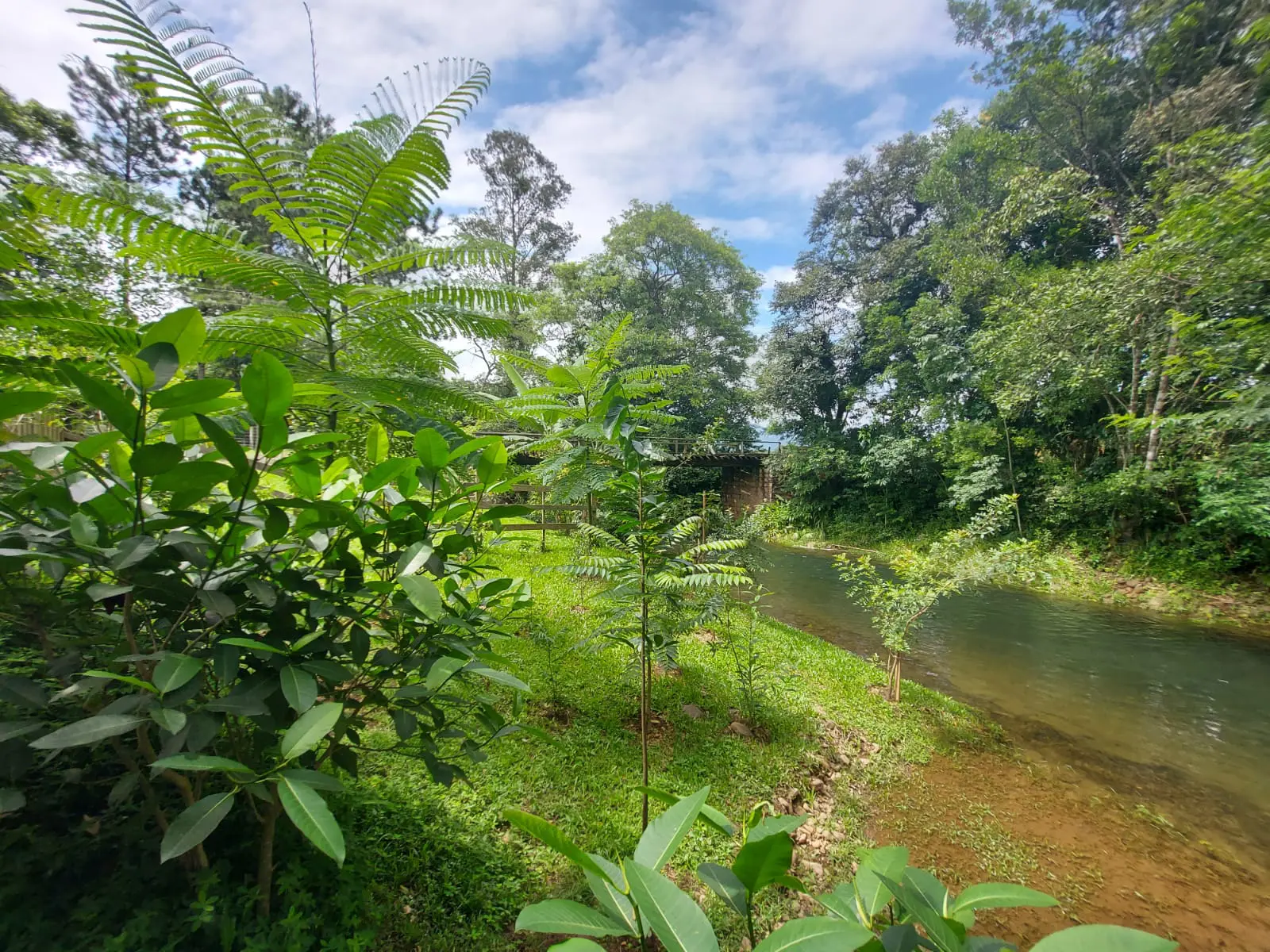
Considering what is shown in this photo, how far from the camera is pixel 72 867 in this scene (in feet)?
2.58

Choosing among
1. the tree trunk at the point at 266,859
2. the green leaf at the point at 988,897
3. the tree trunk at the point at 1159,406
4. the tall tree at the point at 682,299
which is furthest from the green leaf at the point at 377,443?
the tall tree at the point at 682,299

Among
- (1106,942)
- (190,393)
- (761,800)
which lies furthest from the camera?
(761,800)

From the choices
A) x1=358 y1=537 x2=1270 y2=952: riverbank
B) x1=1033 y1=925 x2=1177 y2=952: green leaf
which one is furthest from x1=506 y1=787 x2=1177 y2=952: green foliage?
x1=358 y1=537 x2=1270 y2=952: riverbank

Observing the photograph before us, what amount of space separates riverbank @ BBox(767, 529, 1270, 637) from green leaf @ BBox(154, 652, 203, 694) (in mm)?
6653

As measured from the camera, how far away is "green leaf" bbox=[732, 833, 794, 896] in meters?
0.46

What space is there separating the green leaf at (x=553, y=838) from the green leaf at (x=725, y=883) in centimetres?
10

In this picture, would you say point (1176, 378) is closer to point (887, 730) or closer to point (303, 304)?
point (887, 730)

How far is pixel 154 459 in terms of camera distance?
539 mm

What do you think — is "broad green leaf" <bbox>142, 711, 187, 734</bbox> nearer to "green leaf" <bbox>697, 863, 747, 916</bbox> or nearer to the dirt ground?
"green leaf" <bbox>697, 863, 747, 916</bbox>

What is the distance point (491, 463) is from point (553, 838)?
55cm

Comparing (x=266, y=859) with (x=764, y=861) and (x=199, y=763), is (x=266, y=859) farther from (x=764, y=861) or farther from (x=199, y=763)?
(x=764, y=861)

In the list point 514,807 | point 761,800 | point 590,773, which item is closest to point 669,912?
point 514,807

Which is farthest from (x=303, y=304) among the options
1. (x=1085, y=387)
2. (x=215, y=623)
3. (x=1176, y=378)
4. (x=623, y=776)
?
(x=1085, y=387)

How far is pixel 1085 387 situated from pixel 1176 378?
1.43 m
